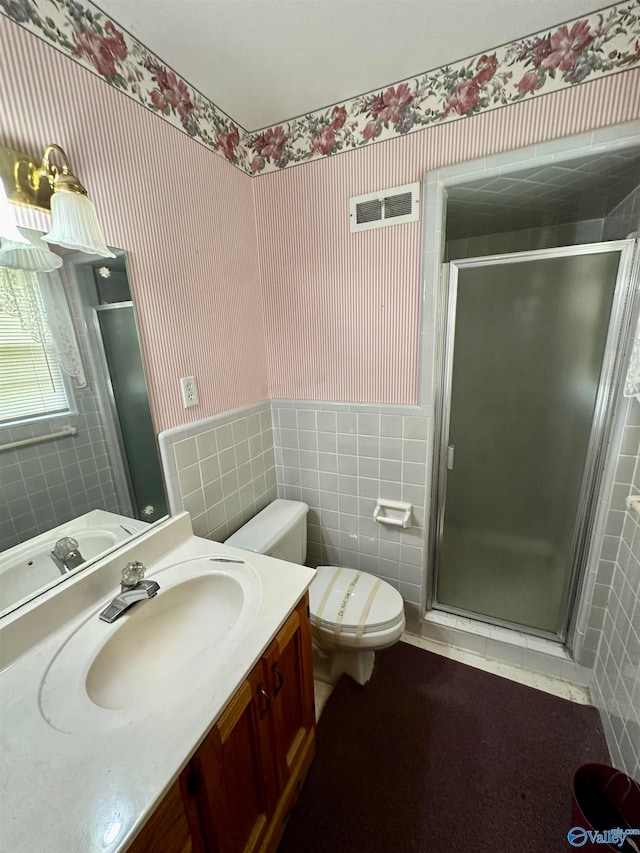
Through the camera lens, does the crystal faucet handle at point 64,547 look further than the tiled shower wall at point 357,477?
No

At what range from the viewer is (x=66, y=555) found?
35.9 inches

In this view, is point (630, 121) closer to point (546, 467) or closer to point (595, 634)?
point (546, 467)

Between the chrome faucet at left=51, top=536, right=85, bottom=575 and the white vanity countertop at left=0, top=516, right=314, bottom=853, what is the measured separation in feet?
0.20

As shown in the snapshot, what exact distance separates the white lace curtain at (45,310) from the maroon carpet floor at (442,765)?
1.54m

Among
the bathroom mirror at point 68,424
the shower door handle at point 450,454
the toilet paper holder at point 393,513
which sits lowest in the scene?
the toilet paper holder at point 393,513

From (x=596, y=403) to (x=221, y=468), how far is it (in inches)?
61.2

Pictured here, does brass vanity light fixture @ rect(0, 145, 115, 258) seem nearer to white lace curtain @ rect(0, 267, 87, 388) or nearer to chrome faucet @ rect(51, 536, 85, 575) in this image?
white lace curtain @ rect(0, 267, 87, 388)

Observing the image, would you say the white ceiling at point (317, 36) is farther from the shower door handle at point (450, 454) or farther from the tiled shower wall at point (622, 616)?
the shower door handle at point (450, 454)

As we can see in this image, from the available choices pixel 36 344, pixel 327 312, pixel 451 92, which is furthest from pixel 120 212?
pixel 451 92

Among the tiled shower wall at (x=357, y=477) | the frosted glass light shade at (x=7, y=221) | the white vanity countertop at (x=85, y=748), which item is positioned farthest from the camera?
the tiled shower wall at (x=357, y=477)

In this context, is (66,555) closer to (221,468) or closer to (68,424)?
(68,424)

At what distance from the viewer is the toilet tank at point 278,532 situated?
1.37 metres

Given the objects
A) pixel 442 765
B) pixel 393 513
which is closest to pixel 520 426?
pixel 393 513

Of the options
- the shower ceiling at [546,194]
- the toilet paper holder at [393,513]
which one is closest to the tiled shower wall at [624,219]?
the shower ceiling at [546,194]
